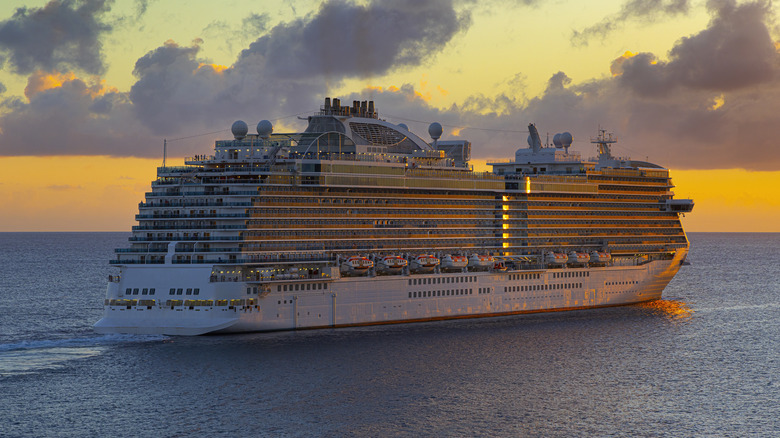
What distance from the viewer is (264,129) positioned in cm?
8175

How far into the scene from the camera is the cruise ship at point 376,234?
73.0m

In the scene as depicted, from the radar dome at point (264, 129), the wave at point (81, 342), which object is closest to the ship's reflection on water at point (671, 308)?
the radar dome at point (264, 129)

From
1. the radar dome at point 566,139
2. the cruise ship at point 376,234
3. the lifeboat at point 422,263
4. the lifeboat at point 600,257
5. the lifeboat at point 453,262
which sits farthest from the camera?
the radar dome at point 566,139

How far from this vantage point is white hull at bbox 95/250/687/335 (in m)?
71.6

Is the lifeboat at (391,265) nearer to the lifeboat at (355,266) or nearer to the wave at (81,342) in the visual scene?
the lifeboat at (355,266)

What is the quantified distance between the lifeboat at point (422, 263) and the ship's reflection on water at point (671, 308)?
25796mm

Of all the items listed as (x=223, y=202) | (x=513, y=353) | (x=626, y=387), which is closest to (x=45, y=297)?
(x=223, y=202)

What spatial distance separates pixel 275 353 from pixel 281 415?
48.1ft

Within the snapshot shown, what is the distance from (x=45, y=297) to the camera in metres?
110

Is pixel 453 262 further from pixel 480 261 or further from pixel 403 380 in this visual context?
pixel 403 380

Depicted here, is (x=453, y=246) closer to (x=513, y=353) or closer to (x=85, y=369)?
(x=513, y=353)

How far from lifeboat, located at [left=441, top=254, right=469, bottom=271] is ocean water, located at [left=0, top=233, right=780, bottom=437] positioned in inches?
221

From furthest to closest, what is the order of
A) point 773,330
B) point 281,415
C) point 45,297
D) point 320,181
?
point 45,297 < point 773,330 < point 320,181 < point 281,415

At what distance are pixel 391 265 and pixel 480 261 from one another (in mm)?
11162
